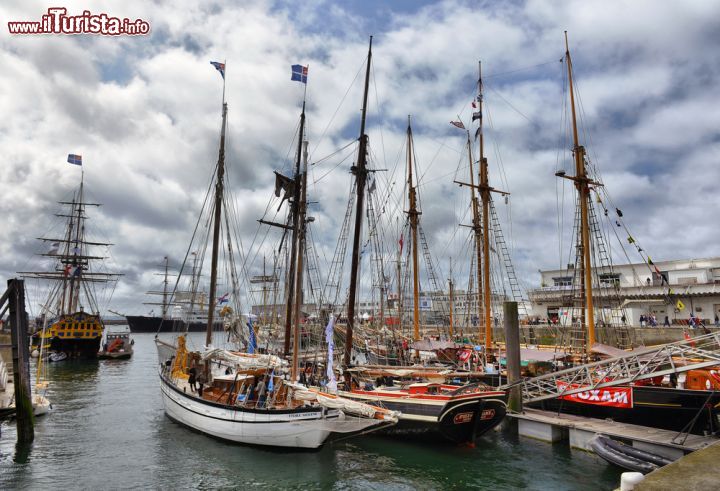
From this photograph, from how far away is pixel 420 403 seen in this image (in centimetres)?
2080

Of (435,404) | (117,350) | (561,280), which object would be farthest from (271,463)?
(561,280)

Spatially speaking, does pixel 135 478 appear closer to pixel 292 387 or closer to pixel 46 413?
pixel 292 387

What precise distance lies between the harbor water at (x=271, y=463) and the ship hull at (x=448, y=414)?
0.71 meters

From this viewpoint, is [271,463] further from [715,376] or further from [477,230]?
[477,230]

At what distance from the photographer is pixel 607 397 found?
841 inches

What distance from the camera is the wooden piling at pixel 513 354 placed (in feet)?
77.5

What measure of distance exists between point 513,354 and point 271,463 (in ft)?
43.3

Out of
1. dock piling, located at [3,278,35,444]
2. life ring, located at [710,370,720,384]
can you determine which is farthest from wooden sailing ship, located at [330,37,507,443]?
dock piling, located at [3,278,35,444]

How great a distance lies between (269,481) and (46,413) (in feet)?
66.9

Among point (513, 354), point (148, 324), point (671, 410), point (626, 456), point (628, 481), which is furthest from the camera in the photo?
point (148, 324)

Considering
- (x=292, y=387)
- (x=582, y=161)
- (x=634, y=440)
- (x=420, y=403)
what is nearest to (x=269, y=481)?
(x=292, y=387)

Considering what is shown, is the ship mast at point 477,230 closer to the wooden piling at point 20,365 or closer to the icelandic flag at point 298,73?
the icelandic flag at point 298,73

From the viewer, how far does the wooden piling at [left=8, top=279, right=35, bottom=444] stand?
72.1 feet

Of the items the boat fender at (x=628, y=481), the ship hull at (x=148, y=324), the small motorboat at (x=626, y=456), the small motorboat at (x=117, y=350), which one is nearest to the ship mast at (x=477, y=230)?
the small motorboat at (x=626, y=456)
